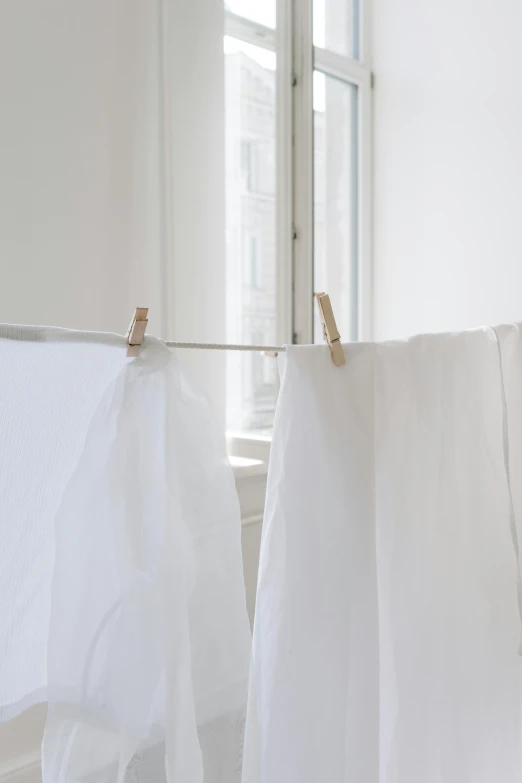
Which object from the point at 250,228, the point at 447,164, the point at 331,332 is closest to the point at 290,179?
the point at 250,228

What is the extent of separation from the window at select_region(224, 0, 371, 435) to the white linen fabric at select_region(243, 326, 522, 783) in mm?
728

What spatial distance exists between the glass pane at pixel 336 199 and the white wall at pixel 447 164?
0.06 m

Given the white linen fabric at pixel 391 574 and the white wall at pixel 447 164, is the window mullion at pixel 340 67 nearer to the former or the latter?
the white wall at pixel 447 164

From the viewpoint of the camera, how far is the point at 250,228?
1.51 m

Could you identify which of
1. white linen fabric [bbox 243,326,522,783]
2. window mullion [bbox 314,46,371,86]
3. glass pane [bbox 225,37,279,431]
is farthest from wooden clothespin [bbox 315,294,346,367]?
window mullion [bbox 314,46,371,86]

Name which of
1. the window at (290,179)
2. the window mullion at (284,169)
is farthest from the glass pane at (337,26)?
the window mullion at (284,169)

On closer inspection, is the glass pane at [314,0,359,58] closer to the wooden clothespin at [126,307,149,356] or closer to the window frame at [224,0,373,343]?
the window frame at [224,0,373,343]

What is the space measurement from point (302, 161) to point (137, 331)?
41.5 inches

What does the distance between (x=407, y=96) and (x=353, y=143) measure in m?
0.16

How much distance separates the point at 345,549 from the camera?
713 mm

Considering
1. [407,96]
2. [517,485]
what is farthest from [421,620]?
[407,96]

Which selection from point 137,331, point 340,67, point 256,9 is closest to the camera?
point 137,331

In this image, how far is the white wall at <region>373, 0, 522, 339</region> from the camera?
1436mm

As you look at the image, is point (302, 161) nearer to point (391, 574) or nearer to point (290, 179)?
point (290, 179)
